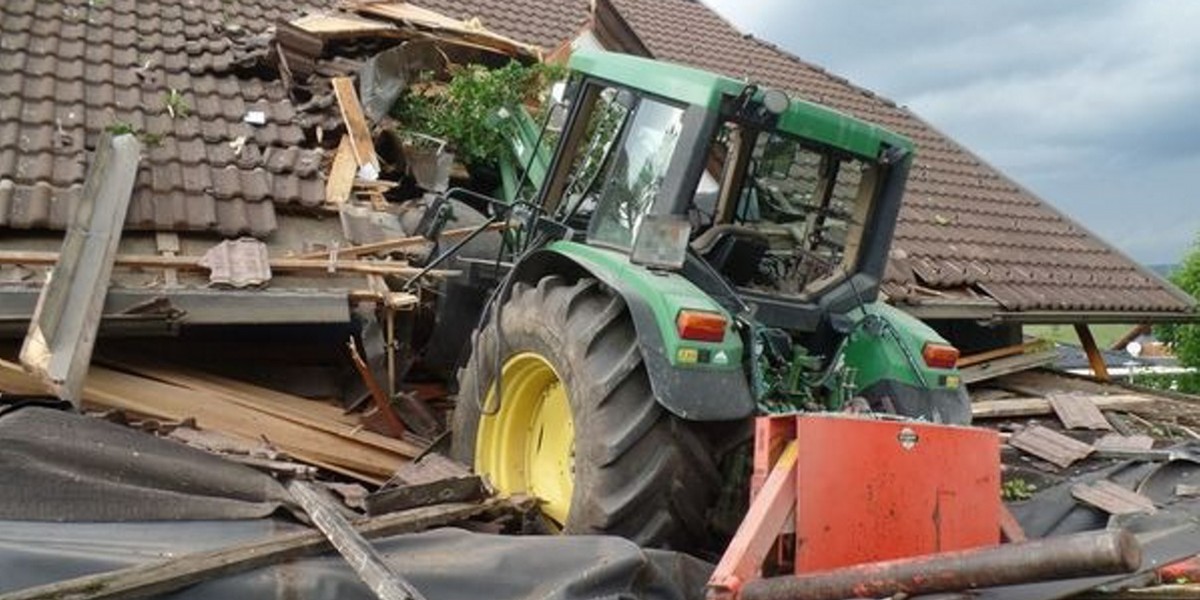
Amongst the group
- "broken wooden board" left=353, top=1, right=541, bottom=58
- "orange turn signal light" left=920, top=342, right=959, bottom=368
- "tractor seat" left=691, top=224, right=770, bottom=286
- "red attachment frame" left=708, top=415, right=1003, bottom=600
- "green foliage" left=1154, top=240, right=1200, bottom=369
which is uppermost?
"broken wooden board" left=353, top=1, right=541, bottom=58

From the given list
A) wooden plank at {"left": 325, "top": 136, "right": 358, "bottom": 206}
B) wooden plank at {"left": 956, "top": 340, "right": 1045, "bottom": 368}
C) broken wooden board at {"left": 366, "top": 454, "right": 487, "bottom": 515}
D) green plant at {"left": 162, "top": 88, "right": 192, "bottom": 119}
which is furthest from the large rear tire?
wooden plank at {"left": 956, "top": 340, "right": 1045, "bottom": 368}

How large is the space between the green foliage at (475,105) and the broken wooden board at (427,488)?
10.9 ft

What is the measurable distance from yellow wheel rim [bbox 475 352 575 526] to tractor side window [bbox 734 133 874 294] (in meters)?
1.03

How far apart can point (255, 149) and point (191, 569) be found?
4.35 metres

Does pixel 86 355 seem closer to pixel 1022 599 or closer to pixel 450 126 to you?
pixel 450 126

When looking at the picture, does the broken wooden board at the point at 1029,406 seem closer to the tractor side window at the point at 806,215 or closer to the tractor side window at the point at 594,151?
the tractor side window at the point at 806,215

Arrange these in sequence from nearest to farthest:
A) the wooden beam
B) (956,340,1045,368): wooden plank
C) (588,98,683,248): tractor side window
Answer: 1. (588,98,683,248): tractor side window
2. (956,340,1045,368): wooden plank
3. the wooden beam

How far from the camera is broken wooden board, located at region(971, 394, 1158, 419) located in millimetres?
8000

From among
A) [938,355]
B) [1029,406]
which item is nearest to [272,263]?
[938,355]

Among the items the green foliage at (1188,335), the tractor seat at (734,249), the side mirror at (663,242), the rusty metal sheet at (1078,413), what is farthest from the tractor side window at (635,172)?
the green foliage at (1188,335)

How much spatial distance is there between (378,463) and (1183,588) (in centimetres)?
356

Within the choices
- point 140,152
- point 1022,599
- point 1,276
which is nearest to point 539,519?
point 1022,599

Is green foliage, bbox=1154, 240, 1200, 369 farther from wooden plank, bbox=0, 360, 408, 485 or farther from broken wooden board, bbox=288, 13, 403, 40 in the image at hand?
wooden plank, bbox=0, 360, 408, 485

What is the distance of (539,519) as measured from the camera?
457 cm
